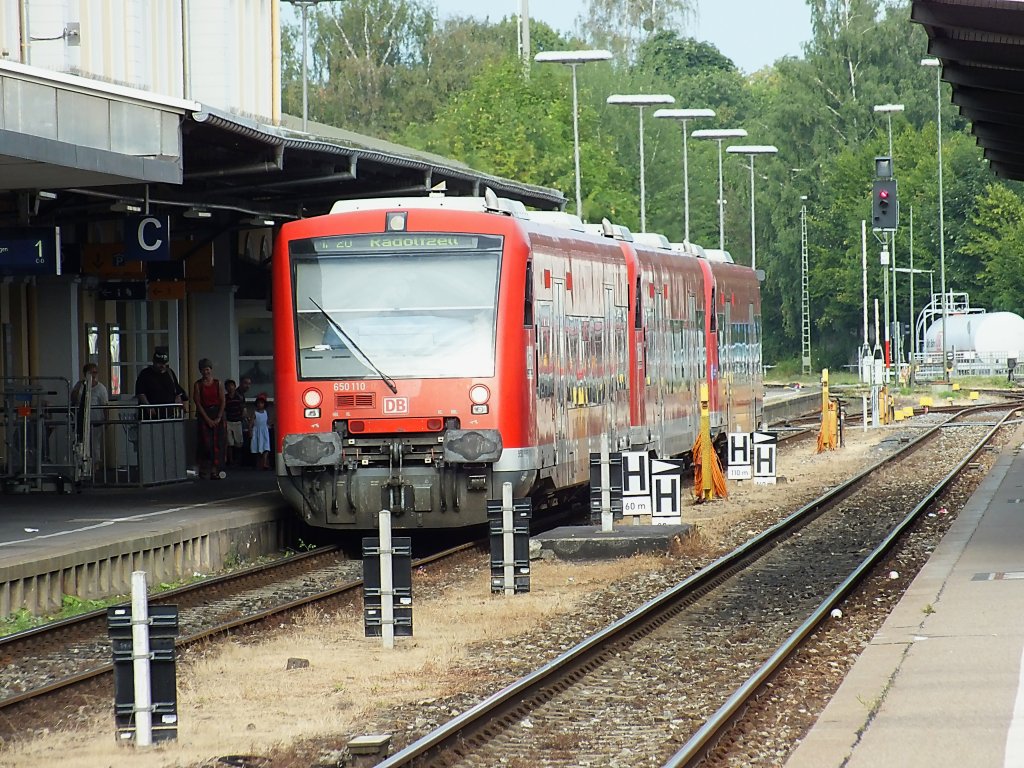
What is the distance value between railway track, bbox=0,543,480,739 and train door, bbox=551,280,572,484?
1.37m

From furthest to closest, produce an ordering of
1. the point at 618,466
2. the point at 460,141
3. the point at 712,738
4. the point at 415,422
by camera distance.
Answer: the point at 460,141 < the point at 618,466 < the point at 415,422 < the point at 712,738

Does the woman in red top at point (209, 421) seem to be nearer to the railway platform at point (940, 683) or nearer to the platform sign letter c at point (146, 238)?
the platform sign letter c at point (146, 238)

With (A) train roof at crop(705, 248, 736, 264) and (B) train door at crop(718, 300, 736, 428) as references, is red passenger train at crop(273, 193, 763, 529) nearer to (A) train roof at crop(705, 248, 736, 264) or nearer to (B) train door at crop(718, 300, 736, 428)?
(B) train door at crop(718, 300, 736, 428)

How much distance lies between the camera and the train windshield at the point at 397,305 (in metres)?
17.8

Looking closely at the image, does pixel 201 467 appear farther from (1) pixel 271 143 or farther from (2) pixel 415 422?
(2) pixel 415 422

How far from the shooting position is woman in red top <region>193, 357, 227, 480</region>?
24984mm

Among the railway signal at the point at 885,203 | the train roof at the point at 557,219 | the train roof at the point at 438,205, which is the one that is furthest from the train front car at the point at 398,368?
the railway signal at the point at 885,203

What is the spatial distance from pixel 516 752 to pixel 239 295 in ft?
69.0

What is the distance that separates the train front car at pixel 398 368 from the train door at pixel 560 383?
1.55m

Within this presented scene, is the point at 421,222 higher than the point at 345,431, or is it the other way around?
the point at 421,222

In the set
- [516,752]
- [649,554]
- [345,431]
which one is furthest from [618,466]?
[516,752]

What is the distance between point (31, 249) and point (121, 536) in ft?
13.4

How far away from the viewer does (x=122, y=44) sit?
27141 millimetres

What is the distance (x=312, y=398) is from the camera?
1789 centimetres
